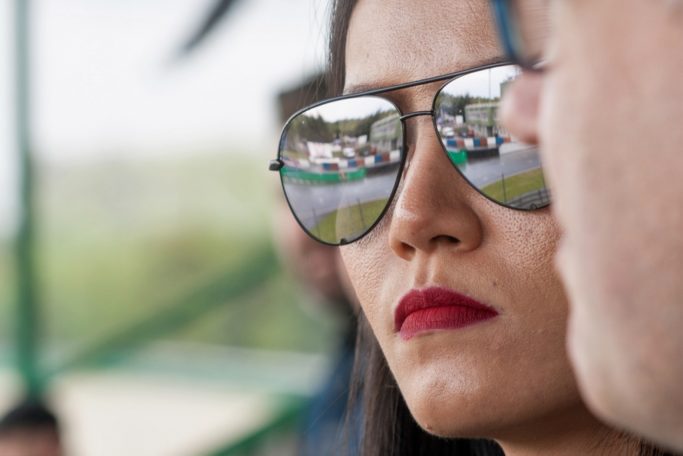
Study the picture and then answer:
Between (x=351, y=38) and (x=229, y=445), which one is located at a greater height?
(x=351, y=38)

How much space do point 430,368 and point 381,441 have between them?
1.52 ft

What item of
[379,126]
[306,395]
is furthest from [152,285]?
[379,126]

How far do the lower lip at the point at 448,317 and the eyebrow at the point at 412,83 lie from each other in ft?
0.89

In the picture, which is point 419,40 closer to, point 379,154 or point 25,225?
point 379,154

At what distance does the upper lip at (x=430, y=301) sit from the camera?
3.89ft

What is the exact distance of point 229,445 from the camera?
4.20m

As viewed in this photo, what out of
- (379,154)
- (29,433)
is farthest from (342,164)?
(29,433)

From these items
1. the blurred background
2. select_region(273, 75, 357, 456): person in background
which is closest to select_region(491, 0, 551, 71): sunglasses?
select_region(273, 75, 357, 456): person in background

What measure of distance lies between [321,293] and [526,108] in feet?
9.39

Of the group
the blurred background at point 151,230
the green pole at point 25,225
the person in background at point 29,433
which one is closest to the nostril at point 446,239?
the person in background at point 29,433

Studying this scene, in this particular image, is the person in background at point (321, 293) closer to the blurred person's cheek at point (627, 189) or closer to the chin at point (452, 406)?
the chin at point (452, 406)

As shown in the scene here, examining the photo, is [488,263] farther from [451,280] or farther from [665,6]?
[665,6]

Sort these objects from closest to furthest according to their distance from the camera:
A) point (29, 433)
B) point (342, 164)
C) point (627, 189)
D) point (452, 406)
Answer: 1. point (627, 189)
2. point (452, 406)
3. point (342, 164)
4. point (29, 433)

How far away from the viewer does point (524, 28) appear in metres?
0.87
